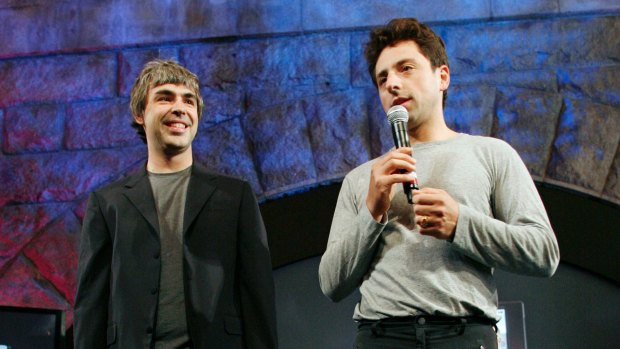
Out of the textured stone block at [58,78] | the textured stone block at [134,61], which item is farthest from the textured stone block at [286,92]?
the textured stone block at [58,78]

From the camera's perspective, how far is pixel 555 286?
9.79 ft

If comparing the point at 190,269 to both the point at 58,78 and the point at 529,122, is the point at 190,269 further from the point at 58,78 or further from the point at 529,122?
the point at 58,78

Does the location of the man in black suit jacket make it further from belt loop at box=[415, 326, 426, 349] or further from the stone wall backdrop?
the stone wall backdrop

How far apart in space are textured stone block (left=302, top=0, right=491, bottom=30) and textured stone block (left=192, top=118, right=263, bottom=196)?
54 cm

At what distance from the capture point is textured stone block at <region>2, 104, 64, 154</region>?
3309mm

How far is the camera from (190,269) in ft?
6.32

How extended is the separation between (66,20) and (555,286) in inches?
92.1

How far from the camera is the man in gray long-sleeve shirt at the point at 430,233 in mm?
1528

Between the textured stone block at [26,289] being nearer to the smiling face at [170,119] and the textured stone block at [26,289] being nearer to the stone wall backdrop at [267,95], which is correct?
the stone wall backdrop at [267,95]

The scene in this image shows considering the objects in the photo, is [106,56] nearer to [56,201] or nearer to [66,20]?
[66,20]

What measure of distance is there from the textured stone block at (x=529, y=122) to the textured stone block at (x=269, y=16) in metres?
0.90

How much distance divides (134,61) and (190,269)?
1.64 m

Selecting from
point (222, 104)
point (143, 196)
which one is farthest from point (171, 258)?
point (222, 104)

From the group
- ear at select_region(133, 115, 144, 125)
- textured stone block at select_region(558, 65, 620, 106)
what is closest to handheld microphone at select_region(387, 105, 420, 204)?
ear at select_region(133, 115, 144, 125)
